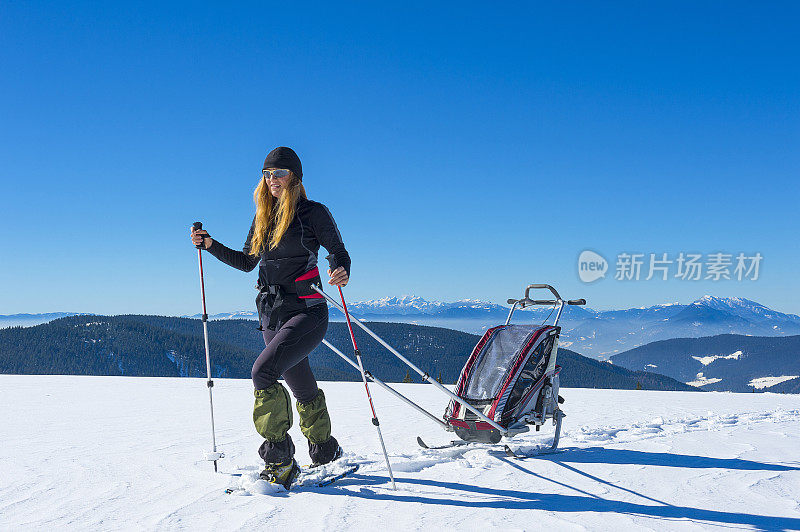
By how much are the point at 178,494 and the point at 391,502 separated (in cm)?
152

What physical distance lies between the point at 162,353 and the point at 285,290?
17219 cm

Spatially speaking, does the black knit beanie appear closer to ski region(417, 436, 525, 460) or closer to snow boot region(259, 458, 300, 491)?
snow boot region(259, 458, 300, 491)

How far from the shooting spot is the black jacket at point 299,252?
4234 millimetres

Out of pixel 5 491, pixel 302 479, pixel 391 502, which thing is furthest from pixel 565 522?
pixel 5 491

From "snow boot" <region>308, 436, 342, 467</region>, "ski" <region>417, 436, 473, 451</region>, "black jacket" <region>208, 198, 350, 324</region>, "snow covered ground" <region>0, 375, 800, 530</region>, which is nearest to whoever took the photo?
"snow covered ground" <region>0, 375, 800, 530</region>

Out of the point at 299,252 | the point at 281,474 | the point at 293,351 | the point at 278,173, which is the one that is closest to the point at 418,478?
the point at 281,474

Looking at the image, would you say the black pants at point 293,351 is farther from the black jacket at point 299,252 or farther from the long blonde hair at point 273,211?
the long blonde hair at point 273,211

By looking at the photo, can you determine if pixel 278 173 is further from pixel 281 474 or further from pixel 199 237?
pixel 281 474

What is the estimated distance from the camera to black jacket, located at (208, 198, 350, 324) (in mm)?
4234

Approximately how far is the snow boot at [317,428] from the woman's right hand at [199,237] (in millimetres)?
1538

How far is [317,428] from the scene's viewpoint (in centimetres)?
457

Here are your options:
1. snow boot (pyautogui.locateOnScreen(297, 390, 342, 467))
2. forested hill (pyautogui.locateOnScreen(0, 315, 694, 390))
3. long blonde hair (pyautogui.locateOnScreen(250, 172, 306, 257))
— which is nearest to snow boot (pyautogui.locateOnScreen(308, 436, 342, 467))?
snow boot (pyautogui.locateOnScreen(297, 390, 342, 467))

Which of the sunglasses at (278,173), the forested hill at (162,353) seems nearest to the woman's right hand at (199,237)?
the sunglasses at (278,173)

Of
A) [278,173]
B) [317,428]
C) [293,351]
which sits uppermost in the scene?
[278,173]
